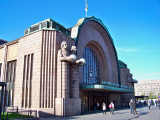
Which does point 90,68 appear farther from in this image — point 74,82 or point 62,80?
point 62,80

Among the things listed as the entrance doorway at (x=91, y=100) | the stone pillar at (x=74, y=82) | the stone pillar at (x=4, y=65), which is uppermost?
the stone pillar at (x=4, y=65)

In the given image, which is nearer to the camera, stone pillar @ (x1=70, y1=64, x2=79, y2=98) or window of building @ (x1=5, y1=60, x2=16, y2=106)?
stone pillar @ (x1=70, y1=64, x2=79, y2=98)

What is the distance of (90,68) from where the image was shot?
32062 millimetres

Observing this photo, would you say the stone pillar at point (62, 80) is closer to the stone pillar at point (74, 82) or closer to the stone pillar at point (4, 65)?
the stone pillar at point (74, 82)

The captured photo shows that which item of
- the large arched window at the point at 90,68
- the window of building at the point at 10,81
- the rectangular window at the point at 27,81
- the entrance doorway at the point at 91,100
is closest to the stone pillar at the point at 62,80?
the rectangular window at the point at 27,81

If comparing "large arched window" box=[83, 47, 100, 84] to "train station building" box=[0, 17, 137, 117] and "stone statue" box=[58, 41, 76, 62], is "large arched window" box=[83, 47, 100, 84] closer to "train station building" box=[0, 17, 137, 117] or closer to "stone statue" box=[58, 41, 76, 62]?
"train station building" box=[0, 17, 137, 117]

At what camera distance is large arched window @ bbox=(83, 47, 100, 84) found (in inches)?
1191

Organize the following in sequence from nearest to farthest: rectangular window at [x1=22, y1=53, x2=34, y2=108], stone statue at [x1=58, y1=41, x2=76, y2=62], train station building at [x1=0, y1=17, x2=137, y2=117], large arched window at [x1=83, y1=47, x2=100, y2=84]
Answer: train station building at [x1=0, y1=17, x2=137, y2=117] < stone statue at [x1=58, y1=41, x2=76, y2=62] < rectangular window at [x1=22, y1=53, x2=34, y2=108] < large arched window at [x1=83, y1=47, x2=100, y2=84]

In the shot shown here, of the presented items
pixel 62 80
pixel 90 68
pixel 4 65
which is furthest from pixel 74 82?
pixel 4 65

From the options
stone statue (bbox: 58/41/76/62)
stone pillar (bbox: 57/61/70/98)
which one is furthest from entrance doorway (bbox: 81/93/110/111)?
stone statue (bbox: 58/41/76/62)

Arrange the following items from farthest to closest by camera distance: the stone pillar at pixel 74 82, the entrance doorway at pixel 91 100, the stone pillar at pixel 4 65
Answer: the entrance doorway at pixel 91 100
the stone pillar at pixel 4 65
the stone pillar at pixel 74 82

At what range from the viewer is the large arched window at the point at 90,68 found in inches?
1191

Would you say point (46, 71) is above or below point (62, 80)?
above

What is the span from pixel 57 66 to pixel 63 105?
484 cm
